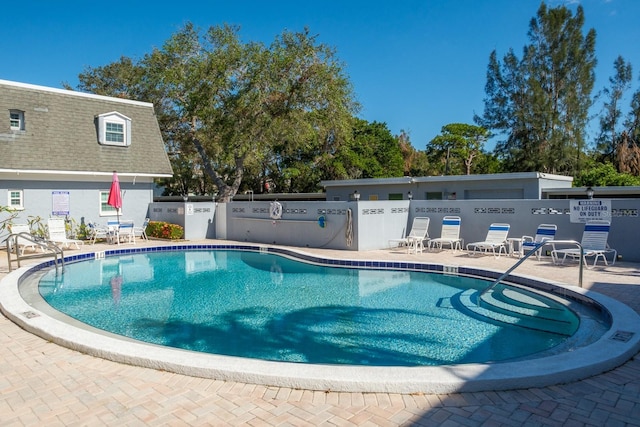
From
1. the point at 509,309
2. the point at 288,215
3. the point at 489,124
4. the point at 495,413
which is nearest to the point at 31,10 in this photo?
the point at 288,215

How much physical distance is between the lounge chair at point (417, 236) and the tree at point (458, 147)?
103 ft

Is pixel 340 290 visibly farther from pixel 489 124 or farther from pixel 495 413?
pixel 489 124

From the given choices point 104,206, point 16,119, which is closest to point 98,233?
point 104,206

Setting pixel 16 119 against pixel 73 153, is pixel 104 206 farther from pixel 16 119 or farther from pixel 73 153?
pixel 16 119

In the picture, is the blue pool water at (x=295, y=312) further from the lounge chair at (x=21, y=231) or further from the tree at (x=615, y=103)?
the tree at (x=615, y=103)

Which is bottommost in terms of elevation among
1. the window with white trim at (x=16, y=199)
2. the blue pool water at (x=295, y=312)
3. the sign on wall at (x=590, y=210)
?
the blue pool water at (x=295, y=312)

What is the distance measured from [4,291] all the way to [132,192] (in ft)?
38.1

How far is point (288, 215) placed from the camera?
598 inches

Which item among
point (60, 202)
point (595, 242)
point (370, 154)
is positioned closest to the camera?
point (595, 242)

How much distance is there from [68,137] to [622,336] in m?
18.5

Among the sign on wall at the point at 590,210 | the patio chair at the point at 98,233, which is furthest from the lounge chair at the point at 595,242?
the patio chair at the point at 98,233

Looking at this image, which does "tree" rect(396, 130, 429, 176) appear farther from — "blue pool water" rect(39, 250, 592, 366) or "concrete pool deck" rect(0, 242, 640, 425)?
"concrete pool deck" rect(0, 242, 640, 425)

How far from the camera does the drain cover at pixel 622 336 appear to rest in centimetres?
475

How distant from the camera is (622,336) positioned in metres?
4.86
